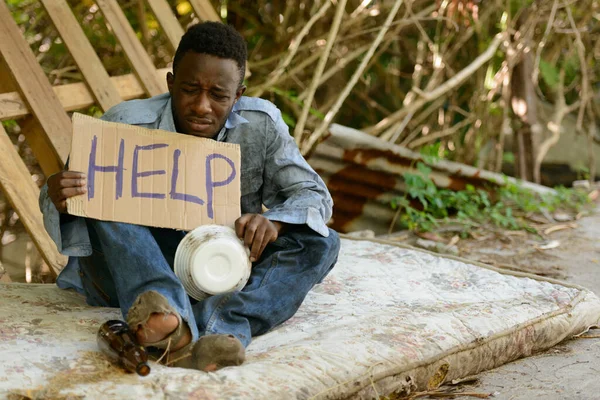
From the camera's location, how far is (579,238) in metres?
4.15

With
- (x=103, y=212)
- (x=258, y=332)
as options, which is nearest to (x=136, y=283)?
(x=103, y=212)

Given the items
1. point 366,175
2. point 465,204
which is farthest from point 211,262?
point 465,204

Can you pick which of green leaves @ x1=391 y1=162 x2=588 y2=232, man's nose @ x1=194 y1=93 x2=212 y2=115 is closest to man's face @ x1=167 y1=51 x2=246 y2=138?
man's nose @ x1=194 y1=93 x2=212 y2=115

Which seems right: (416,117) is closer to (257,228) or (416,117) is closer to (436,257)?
(436,257)

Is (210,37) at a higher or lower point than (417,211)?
higher

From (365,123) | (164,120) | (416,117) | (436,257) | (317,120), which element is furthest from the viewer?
(365,123)

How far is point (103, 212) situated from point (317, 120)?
267 cm

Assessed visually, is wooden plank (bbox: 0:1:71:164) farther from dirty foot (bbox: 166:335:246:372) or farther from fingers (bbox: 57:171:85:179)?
dirty foot (bbox: 166:335:246:372)

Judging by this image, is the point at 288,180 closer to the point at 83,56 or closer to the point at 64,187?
the point at 64,187

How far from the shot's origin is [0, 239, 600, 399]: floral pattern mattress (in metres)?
1.82

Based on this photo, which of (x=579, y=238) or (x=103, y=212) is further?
(x=579, y=238)

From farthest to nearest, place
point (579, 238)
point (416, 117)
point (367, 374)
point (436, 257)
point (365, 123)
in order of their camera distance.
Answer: point (365, 123), point (416, 117), point (579, 238), point (436, 257), point (367, 374)

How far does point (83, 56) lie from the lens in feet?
11.0

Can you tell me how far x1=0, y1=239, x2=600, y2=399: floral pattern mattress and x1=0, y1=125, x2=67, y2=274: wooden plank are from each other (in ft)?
0.75
